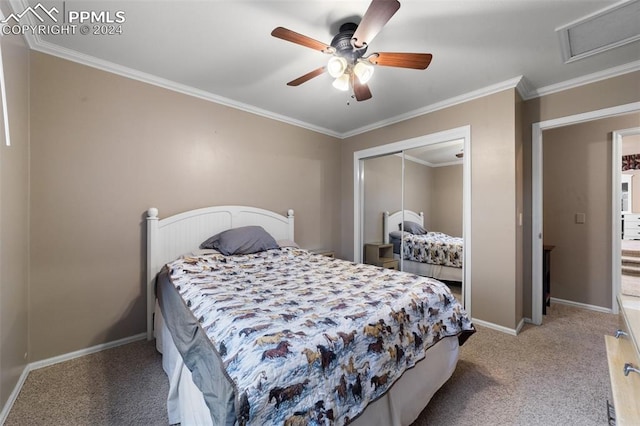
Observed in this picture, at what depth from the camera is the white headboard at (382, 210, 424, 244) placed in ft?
11.8

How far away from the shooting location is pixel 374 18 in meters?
1.45

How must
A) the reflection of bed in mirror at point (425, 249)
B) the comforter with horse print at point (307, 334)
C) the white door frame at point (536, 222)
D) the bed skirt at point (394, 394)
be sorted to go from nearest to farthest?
the comforter with horse print at point (307, 334), the bed skirt at point (394, 394), the white door frame at point (536, 222), the reflection of bed in mirror at point (425, 249)

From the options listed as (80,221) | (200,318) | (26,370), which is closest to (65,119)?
(80,221)

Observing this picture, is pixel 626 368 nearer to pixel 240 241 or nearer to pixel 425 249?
pixel 425 249


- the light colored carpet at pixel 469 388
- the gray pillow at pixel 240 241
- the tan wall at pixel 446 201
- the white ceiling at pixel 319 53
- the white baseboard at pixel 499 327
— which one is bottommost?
the light colored carpet at pixel 469 388

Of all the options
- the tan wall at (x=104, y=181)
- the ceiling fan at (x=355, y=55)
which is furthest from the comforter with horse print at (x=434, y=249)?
the tan wall at (x=104, y=181)

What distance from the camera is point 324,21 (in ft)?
6.07

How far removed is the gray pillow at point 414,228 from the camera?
3551 millimetres

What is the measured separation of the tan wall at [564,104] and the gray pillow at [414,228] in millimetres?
1086

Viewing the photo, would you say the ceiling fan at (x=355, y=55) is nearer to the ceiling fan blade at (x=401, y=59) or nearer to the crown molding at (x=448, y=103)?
the ceiling fan blade at (x=401, y=59)

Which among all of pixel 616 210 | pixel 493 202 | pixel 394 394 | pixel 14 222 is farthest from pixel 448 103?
pixel 14 222

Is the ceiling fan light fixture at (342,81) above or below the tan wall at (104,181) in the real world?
above

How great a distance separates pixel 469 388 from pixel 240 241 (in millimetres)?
2234

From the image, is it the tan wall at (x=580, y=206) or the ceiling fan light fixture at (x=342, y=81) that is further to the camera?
the tan wall at (x=580, y=206)
